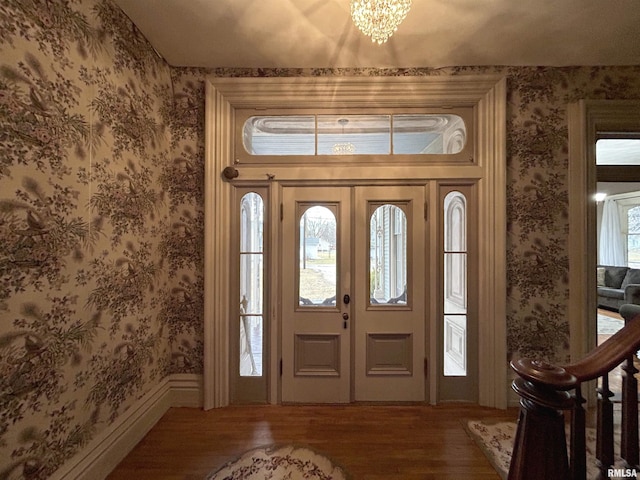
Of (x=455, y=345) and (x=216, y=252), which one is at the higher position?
(x=216, y=252)

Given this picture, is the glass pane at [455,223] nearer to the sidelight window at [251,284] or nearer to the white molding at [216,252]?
the sidelight window at [251,284]

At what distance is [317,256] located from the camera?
2.50 meters

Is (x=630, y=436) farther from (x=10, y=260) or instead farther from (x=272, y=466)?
(x=10, y=260)

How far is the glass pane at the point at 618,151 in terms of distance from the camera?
4055 mm

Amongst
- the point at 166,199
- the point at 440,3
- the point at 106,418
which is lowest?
the point at 106,418

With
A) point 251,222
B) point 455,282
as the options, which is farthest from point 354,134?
point 455,282

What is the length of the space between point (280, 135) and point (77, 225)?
5.39 ft

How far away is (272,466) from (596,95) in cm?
373

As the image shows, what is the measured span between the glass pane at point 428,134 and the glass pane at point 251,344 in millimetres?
1946

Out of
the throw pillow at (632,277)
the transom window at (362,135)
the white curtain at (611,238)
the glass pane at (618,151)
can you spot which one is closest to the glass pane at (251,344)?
the transom window at (362,135)

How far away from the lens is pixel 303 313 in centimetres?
248

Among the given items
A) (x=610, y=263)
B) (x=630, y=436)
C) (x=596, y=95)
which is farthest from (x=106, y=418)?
(x=610, y=263)

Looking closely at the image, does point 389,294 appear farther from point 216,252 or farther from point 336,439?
point 216,252

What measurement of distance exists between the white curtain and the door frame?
24.3ft
